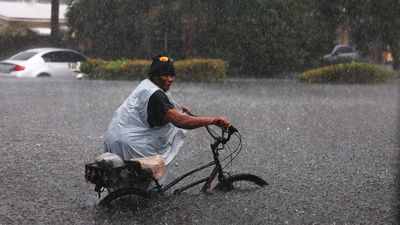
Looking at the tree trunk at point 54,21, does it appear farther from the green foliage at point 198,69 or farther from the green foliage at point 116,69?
the green foliage at point 198,69

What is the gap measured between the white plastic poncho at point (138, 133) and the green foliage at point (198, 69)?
59.7ft

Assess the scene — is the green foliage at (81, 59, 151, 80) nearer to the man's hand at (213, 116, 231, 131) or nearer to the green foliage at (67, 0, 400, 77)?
the green foliage at (67, 0, 400, 77)

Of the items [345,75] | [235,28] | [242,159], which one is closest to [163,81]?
[242,159]

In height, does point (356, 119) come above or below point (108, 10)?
below

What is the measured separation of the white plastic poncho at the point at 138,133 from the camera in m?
6.16

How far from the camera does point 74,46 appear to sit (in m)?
33.1

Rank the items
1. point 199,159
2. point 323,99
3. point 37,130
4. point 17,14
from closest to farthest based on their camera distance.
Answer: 1. point 199,159
2. point 37,130
3. point 323,99
4. point 17,14

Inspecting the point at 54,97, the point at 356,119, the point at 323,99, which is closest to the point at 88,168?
the point at 356,119

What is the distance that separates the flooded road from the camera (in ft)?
20.4

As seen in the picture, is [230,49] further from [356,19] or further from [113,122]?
[113,122]

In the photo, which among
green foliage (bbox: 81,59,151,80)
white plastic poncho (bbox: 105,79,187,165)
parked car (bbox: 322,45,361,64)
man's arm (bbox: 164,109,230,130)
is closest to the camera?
man's arm (bbox: 164,109,230,130)

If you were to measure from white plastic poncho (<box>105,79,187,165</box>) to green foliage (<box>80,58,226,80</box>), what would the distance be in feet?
59.0

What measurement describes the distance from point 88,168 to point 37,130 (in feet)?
19.9

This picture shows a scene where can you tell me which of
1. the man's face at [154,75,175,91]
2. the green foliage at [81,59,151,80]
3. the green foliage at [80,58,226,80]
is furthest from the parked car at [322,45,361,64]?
the man's face at [154,75,175,91]
